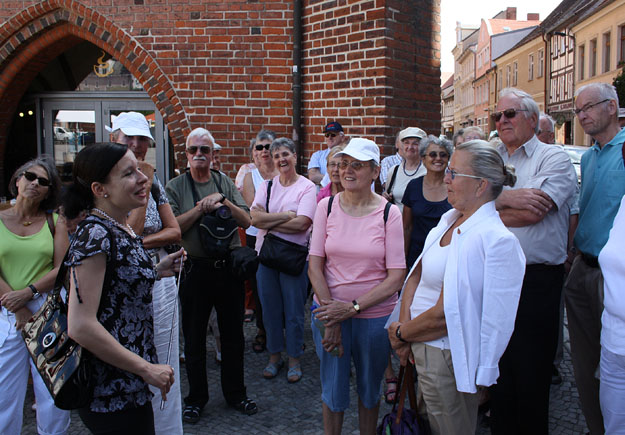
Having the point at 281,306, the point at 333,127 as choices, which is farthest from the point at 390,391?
the point at 333,127

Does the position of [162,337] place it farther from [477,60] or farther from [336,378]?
[477,60]

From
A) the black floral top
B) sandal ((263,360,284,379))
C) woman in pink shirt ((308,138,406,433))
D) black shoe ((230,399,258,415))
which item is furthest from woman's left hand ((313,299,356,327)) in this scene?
sandal ((263,360,284,379))

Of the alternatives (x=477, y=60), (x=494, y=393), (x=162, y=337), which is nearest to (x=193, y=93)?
(x=162, y=337)

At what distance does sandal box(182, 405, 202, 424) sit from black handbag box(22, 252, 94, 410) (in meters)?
1.79

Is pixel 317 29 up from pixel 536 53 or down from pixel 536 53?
down

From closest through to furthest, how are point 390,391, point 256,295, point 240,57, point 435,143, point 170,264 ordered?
point 170,264 → point 390,391 → point 435,143 → point 256,295 → point 240,57

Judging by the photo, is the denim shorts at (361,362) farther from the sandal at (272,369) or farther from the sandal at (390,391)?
the sandal at (272,369)

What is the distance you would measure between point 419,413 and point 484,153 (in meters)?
1.34

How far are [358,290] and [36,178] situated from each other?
221 cm

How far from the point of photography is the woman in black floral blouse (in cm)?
192

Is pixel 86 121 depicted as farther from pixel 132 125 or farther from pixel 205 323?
pixel 205 323

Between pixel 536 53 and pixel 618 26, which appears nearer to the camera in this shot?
pixel 618 26

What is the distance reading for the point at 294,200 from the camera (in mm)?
4352

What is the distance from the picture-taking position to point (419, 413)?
2576mm
